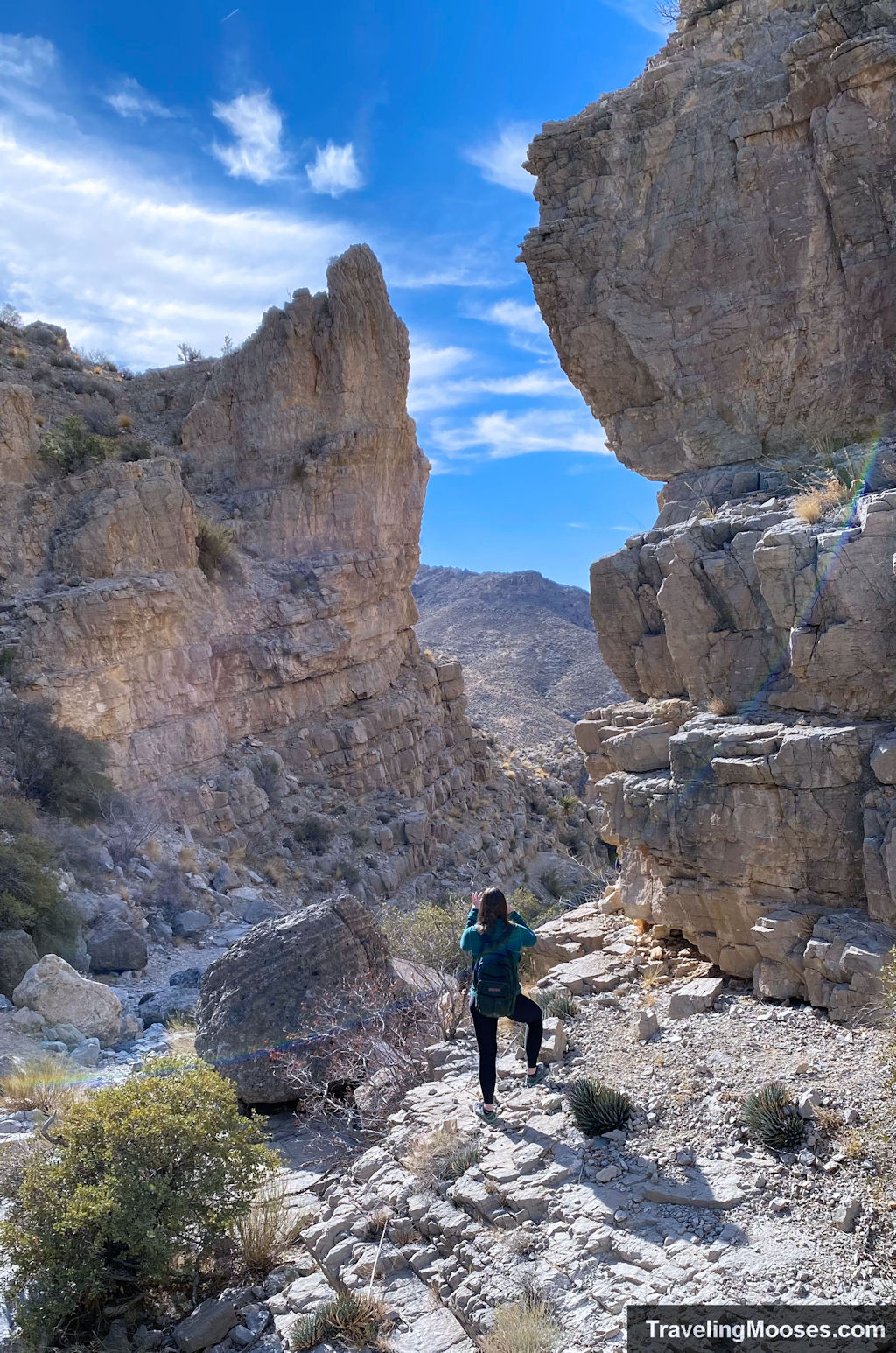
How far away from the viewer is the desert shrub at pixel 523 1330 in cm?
414

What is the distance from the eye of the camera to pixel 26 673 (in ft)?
57.5

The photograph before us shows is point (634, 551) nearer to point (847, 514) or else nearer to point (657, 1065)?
point (847, 514)

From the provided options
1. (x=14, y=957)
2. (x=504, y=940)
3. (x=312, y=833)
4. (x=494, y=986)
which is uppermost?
(x=504, y=940)

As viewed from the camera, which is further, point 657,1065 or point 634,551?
point 634,551

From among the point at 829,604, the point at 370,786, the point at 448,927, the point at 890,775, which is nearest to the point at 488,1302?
the point at 890,775

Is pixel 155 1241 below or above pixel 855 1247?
below

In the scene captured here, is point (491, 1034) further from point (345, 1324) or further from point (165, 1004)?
point (165, 1004)

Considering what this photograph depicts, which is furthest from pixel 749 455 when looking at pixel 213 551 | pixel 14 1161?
pixel 213 551

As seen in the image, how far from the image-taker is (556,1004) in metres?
7.63

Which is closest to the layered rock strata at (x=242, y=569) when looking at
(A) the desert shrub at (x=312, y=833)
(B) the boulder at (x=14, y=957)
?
(A) the desert shrub at (x=312, y=833)

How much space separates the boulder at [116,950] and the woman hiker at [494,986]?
26.0 ft

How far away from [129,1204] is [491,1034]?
249 centimetres

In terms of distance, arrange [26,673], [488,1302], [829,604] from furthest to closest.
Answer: [26,673] < [829,604] < [488,1302]

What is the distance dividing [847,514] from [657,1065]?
4.60m
